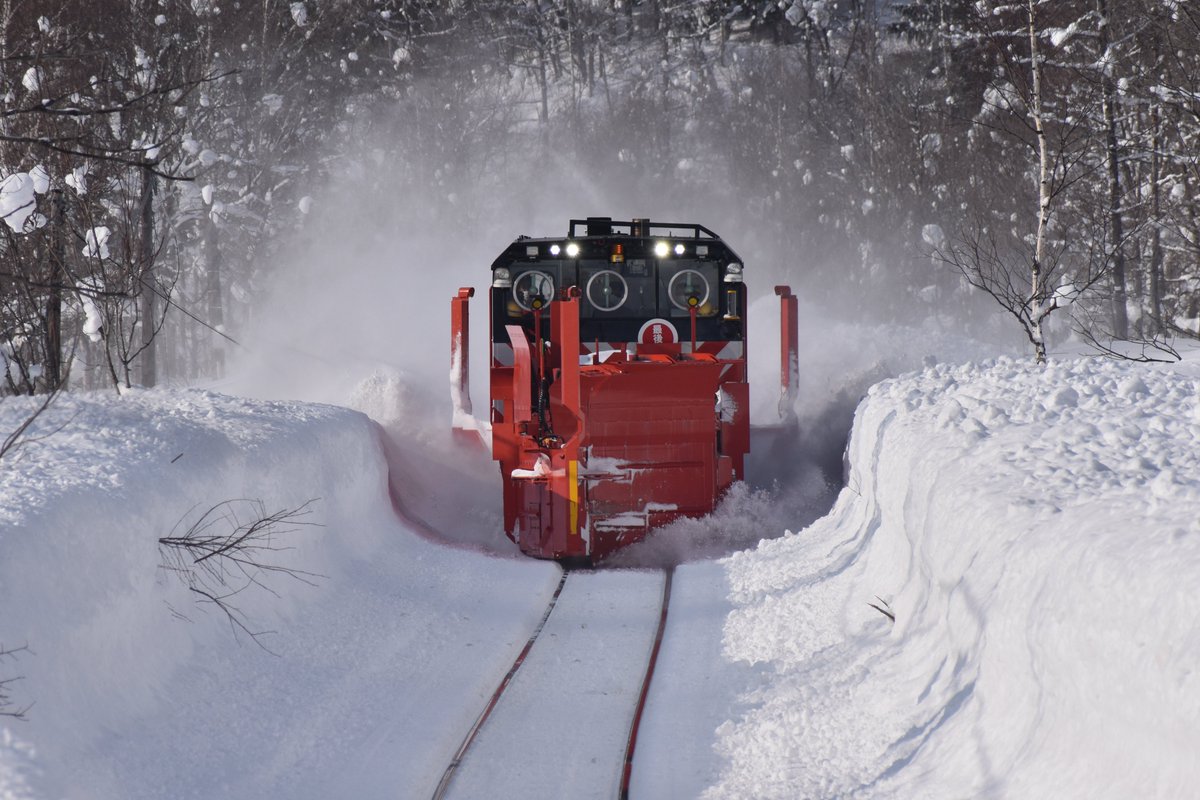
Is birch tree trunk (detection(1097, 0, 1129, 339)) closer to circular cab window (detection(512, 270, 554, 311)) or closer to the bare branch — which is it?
circular cab window (detection(512, 270, 554, 311))

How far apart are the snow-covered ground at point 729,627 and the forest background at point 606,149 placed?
4.80 ft

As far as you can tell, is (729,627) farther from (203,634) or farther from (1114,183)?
(1114,183)

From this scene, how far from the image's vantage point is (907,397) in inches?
364

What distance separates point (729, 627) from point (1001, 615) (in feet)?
11.7

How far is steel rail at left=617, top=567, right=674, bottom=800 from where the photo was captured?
529 cm

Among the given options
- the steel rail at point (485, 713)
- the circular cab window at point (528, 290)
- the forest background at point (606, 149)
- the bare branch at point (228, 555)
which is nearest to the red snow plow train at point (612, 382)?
the circular cab window at point (528, 290)

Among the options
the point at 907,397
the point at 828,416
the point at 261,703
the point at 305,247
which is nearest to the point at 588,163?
the point at 305,247

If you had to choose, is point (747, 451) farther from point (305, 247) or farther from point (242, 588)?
point (305, 247)

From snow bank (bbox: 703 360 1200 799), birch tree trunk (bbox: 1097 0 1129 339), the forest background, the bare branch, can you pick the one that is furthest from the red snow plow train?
birch tree trunk (bbox: 1097 0 1129 339)

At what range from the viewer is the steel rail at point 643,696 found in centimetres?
529

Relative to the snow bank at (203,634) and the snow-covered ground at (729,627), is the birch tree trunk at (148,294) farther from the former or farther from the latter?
the snow-covered ground at (729,627)

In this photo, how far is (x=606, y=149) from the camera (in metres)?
53.8

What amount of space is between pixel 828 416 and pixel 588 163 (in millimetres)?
42878

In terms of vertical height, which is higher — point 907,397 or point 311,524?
point 907,397
